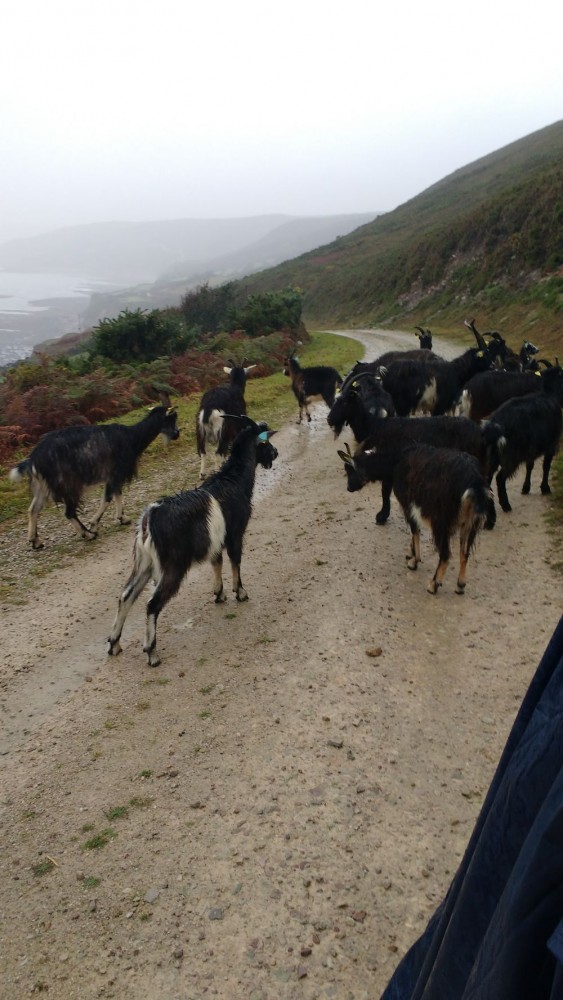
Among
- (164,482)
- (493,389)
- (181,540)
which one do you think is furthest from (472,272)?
(181,540)

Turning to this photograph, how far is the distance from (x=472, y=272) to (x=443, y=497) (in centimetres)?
3729

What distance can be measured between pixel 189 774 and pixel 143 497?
22.9ft

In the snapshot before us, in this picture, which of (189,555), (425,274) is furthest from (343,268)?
(189,555)

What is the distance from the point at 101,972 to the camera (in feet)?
11.1

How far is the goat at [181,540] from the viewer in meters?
6.00

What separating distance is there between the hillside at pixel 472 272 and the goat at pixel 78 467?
1782cm

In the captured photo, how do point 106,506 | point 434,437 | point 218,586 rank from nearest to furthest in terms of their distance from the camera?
point 218,586, point 434,437, point 106,506

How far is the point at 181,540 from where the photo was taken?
6117 mm

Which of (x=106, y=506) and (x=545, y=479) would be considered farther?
(x=545, y=479)

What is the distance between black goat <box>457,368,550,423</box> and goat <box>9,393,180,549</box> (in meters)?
6.59

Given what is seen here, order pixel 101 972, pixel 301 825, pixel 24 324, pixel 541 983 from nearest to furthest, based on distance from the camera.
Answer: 1. pixel 541 983
2. pixel 101 972
3. pixel 301 825
4. pixel 24 324

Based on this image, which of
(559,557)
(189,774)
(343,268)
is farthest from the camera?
(343,268)

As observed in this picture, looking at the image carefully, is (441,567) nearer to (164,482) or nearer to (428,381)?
(164,482)

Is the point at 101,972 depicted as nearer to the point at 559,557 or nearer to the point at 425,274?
the point at 559,557
